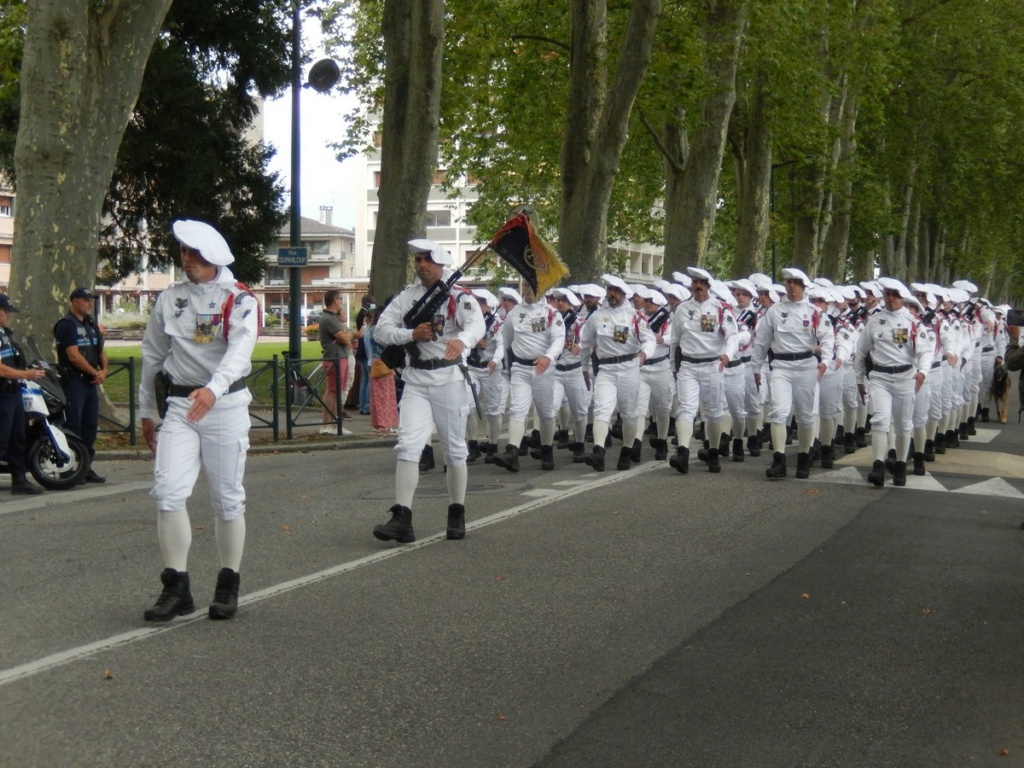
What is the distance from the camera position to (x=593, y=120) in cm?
2658

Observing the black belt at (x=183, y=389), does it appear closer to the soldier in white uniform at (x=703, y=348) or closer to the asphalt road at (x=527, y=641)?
the asphalt road at (x=527, y=641)

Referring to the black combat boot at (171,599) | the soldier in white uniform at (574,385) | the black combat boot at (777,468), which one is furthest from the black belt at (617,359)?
the black combat boot at (171,599)

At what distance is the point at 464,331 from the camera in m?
10.2

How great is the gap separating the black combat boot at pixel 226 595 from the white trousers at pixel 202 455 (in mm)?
301

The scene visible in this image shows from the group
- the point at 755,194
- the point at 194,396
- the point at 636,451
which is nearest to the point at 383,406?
the point at 636,451

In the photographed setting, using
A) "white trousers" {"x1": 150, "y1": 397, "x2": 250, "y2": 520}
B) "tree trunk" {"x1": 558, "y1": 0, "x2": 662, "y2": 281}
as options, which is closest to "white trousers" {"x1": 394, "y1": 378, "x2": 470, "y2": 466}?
"white trousers" {"x1": 150, "y1": 397, "x2": 250, "y2": 520}

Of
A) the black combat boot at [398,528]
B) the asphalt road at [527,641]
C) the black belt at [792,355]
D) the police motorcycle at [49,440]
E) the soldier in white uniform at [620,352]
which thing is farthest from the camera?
the soldier in white uniform at [620,352]

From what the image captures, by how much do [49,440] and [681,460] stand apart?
6.03 meters

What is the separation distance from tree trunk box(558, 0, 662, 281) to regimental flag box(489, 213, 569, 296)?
15.0 meters

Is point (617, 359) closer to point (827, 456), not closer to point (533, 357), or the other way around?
point (533, 357)

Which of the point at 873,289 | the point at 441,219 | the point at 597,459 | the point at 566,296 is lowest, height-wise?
the point at 597,459

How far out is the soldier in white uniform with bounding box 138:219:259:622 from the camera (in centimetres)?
748

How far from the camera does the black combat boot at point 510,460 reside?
15.3 metres

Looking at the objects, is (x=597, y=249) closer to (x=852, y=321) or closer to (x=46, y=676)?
(x=852, y=321)
